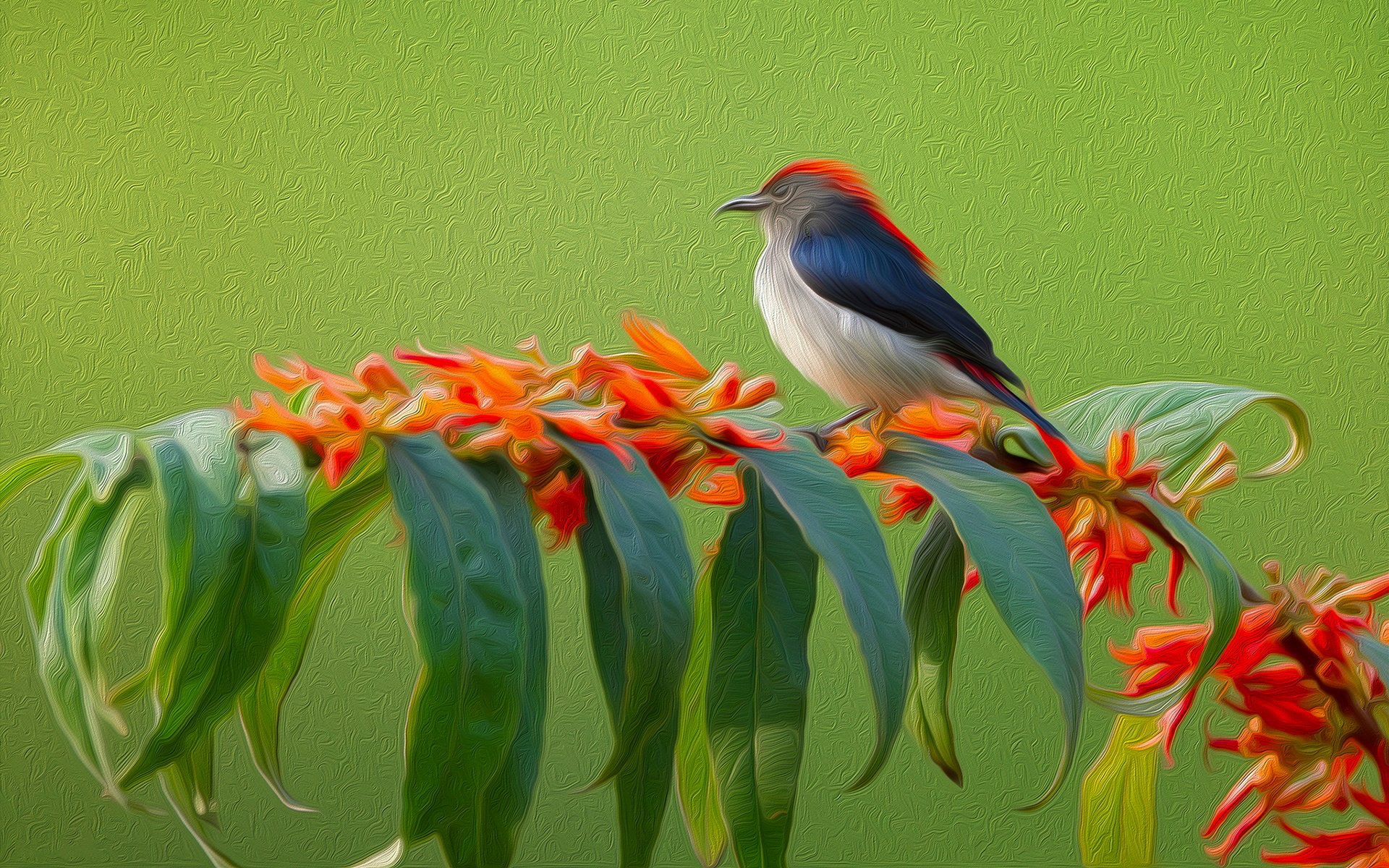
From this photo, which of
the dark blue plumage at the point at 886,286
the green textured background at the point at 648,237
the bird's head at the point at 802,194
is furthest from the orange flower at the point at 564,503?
the green textured background at the point at 648,237

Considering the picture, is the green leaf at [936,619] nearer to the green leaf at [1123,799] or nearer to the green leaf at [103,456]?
the green leaf at [1123,799]

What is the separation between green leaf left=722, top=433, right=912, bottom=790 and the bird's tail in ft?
0.43

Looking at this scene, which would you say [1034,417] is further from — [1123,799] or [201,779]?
[201,779]

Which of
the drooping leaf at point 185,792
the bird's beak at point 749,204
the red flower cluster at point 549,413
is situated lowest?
the drooping leaf at point 185,792

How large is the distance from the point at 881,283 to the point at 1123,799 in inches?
16.9

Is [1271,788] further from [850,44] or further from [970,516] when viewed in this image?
[850,44]

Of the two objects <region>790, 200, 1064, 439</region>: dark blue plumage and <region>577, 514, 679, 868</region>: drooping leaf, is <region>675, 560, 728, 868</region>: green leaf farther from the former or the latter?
<region>790, 200, 1064, 439</region>: dark blue plumage

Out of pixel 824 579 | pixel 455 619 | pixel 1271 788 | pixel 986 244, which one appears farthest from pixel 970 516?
pixel 986 244

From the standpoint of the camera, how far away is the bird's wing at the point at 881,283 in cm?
75

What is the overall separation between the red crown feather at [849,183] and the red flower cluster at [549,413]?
A: 56cm

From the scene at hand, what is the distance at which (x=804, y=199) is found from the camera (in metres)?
1.05

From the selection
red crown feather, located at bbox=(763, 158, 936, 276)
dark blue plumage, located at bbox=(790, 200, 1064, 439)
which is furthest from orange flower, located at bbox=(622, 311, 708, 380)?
red crown feather, located at bbox=(763, 158, 936, 276)

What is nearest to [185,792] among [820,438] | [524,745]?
[524,745]

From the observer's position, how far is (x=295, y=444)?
0.96ft
